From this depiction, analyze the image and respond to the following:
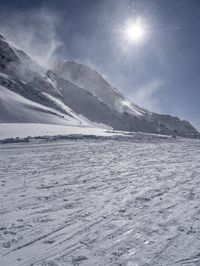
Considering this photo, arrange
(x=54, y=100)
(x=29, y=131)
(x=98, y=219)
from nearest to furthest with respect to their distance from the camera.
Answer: (x=98, y=219) → (x=29, y=131) → (x=54, y=100)

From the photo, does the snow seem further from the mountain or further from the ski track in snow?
the mountain

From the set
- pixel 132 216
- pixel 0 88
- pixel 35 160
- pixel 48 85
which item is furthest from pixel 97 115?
pixel 132 216

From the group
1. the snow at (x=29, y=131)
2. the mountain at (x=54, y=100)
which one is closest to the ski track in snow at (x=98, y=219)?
the snow at (x=29, y=131)

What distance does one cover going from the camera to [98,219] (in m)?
5.78

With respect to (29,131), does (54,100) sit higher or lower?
higher

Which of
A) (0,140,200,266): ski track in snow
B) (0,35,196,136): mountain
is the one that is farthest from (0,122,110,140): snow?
(0,35,196,136): mountain

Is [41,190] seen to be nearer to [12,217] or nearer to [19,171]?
[12,217]

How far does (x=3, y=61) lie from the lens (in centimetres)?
14562

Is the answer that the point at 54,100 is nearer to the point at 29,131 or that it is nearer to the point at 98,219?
the point at 29,131

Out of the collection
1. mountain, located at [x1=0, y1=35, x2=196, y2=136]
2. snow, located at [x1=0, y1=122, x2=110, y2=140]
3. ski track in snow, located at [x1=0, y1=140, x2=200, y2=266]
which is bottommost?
ski track in snow, located at [x1=0, y1=140, x2=200, y2=266]

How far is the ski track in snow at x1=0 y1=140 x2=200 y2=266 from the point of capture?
4.33m

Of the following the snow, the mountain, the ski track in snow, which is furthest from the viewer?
the mountain

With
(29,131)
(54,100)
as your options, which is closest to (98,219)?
(29,131)

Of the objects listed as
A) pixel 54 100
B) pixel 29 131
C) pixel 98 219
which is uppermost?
pixel 54 100
